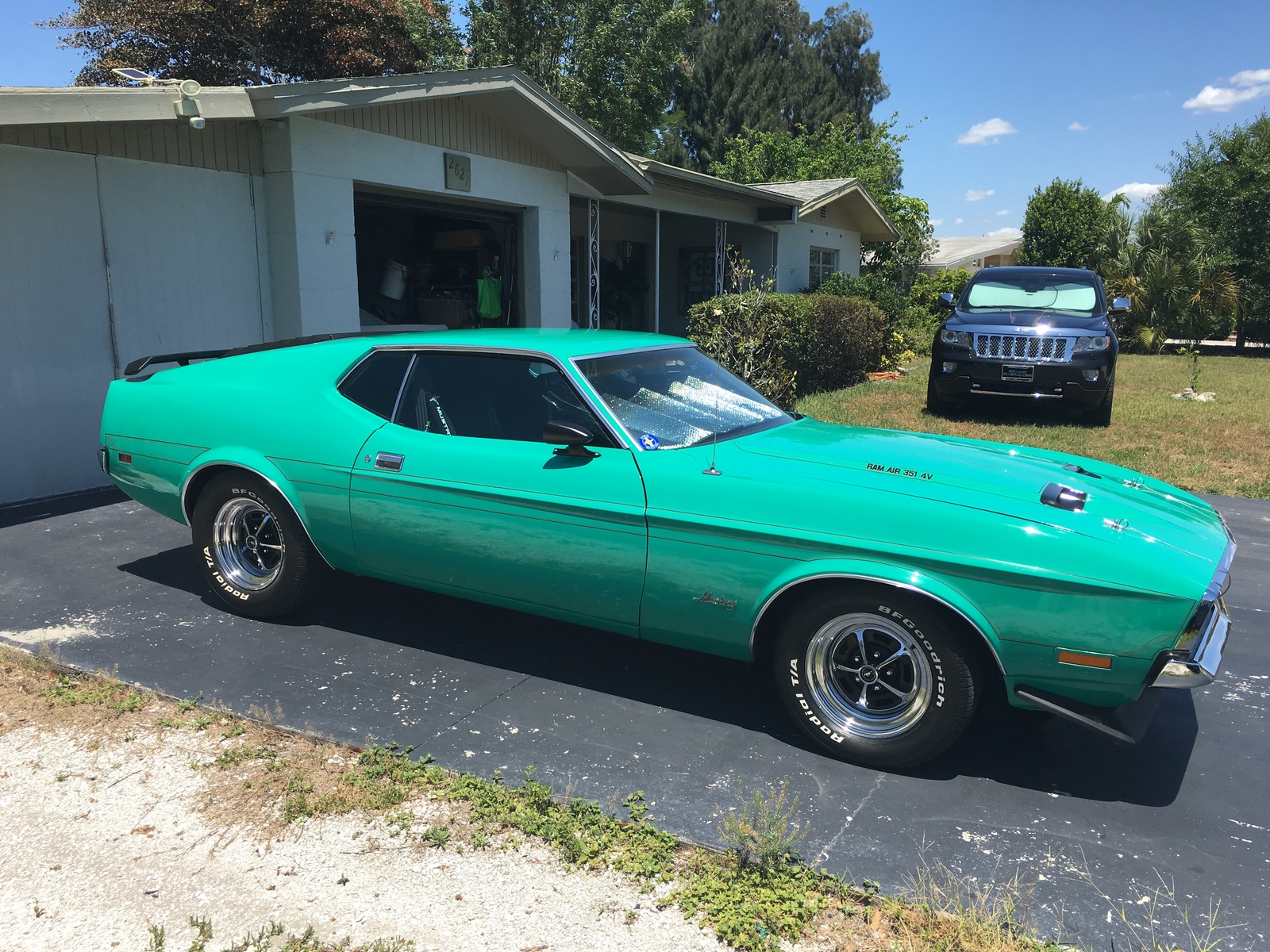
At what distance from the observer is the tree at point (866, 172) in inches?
1142

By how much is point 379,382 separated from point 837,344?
37.2ft

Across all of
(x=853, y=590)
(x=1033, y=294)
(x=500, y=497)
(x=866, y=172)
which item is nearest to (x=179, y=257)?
(x=500, y=497)

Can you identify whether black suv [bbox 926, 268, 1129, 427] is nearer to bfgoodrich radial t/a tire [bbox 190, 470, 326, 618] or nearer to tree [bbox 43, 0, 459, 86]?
bfgoodrich radial t/a tire [bbox 190, 470, 326, 618]

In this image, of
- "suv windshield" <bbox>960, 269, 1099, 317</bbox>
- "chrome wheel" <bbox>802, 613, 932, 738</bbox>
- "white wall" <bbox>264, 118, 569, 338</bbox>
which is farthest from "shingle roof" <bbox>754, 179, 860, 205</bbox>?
"chrome wheel" <bbox>802, 613, 932, 738</bbox>

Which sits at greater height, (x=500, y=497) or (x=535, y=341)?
(x=535, y=341)

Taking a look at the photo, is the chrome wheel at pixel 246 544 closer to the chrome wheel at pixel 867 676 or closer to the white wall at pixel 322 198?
the chrome wheel at pixel 867 676

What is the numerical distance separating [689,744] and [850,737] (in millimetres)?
617

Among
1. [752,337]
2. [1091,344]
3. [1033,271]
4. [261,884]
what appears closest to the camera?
[261,884]

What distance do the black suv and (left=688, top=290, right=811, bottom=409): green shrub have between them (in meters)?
1.93

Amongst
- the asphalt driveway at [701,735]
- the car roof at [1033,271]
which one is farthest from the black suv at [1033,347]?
the asphalt driveway at [701,735]

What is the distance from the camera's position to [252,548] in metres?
4.82

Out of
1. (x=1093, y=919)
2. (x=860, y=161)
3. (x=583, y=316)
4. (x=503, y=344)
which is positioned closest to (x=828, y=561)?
(x=1093, y=919)

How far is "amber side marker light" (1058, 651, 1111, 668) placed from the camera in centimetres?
301

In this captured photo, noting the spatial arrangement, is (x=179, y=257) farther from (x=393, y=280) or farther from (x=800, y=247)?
(x=800, y=247)
